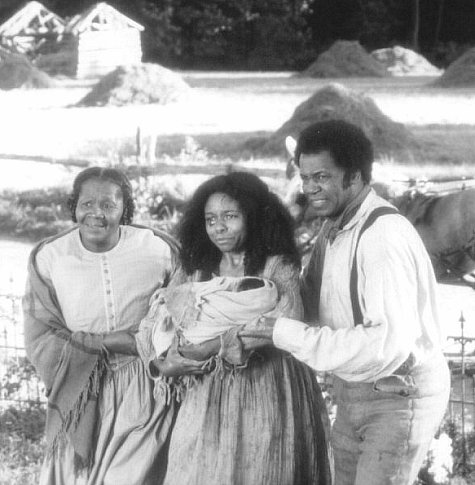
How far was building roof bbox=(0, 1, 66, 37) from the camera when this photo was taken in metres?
7.64

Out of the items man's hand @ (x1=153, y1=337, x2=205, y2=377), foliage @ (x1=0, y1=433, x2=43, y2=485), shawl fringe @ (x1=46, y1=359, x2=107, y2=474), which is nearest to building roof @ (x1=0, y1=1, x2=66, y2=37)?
foliage @ (x1=0, y1=433, x2=43, y2=485)

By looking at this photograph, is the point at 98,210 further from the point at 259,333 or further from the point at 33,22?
the point at 33,22

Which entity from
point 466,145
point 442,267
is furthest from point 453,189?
point 466,145

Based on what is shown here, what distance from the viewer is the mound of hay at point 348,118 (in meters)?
6.96

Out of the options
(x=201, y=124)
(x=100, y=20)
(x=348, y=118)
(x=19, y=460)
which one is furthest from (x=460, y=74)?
(x=19, y=460)

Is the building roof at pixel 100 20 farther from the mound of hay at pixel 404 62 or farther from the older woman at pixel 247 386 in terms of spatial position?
the older woman at pixel 247 386

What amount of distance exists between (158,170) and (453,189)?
2.31m

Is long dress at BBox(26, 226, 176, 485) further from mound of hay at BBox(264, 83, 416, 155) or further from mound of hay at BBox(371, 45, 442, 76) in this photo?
mound of hay at BBox(371, 45, 442, 76)

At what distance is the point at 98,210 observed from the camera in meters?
2.89

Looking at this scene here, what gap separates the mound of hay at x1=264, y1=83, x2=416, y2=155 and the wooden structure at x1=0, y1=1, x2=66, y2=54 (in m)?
1.93

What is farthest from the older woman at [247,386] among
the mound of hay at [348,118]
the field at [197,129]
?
the mound of hay at [348,118]

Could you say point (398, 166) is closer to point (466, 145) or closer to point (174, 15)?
point (466, 145)

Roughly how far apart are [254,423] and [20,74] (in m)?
5.82

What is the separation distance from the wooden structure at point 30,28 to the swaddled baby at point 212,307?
5373mm
